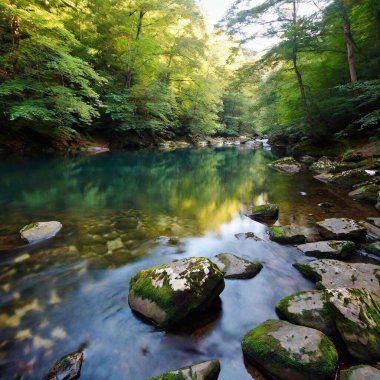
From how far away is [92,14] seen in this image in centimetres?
1909

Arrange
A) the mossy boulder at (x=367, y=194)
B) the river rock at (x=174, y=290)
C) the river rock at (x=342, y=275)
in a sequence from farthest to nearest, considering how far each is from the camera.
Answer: the mossy boulder at (x=367, y=194) → the river rock at (x=342, y=275) → the river rock at (x=174, y=290)

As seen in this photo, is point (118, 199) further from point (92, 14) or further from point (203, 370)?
point (92, 14)

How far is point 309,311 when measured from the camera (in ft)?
9.94

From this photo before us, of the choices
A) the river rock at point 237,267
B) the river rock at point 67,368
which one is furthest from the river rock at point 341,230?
the river rock at point 67,368

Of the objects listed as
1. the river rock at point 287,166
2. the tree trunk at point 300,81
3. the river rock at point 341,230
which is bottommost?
the river rock at point 341,230

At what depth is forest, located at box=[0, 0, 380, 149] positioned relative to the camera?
40.7 ft

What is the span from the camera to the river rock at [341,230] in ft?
17.7

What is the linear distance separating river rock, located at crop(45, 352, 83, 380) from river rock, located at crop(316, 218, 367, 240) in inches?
195

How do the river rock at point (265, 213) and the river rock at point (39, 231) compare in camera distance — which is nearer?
the river rock at point (39, 231)

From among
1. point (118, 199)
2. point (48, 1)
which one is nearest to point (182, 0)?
point (48, 1)

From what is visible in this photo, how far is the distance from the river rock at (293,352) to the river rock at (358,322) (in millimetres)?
244

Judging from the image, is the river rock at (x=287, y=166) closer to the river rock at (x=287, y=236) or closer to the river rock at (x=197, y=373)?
the river rock at (x=287, y=236)

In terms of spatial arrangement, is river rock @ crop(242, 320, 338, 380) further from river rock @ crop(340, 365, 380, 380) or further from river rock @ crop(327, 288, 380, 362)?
river rock @ crop(327, 288, 380, 362)

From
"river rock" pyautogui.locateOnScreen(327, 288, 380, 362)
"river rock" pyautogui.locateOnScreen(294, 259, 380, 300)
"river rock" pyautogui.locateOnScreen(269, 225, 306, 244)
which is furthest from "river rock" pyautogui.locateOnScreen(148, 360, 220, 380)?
"river rock" pyautogui.locateOnScreen(269, 225, 306, 244)
